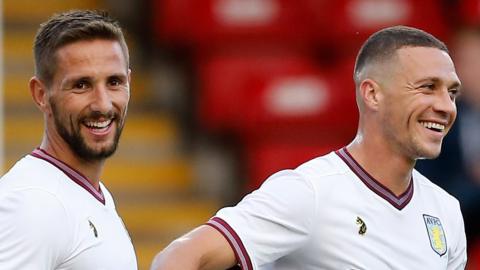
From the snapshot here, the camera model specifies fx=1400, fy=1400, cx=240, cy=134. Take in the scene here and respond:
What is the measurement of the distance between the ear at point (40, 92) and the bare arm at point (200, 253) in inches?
22.8

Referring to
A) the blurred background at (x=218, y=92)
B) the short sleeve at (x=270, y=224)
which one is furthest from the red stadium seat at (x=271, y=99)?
the short sleeve at (x=270, y=224)

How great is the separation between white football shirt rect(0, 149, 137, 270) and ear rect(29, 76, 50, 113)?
14cm

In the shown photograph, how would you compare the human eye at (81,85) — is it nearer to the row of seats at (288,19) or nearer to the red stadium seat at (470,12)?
the red stadium seat at (470,12)

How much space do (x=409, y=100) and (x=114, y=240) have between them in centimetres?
109

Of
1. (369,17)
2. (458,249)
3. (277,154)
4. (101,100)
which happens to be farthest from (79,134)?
(369,17)

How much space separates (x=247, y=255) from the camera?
431 cm

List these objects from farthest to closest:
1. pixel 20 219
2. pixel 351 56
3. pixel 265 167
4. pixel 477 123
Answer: pixel 351 56 < pixel 265 167 < pixel 477 123 < pixel 20 219

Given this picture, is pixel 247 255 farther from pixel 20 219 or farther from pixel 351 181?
pixel 20 219

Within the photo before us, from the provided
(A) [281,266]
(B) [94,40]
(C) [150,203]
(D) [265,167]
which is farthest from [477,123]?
(B) [94,40]

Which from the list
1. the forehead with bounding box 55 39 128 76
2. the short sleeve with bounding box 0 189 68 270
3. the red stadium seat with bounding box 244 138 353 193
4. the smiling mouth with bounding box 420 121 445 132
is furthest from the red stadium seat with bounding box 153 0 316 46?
the short sleeve with bounding box 0 189 68 270

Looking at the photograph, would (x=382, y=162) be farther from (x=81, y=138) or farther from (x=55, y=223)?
(x=55, y=223)

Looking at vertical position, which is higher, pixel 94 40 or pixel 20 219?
pixel 94 40

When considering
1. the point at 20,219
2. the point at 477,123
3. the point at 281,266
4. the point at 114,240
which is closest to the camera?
the point at 20,219

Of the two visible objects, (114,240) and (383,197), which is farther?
(383,197)
